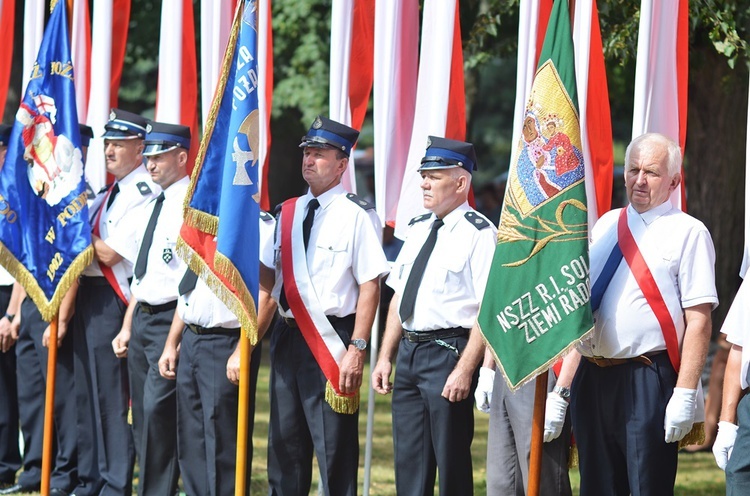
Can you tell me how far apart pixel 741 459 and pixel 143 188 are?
4.06m

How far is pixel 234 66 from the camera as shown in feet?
20.2

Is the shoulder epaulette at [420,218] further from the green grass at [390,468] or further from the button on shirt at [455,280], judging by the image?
the green grass at [390,468]

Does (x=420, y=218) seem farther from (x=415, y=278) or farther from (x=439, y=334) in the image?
(x=439, y=334)

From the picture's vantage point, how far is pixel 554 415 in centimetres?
555

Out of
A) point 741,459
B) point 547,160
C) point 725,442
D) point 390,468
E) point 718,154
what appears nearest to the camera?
point 741,459

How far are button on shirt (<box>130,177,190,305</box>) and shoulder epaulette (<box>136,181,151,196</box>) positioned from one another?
43 cm

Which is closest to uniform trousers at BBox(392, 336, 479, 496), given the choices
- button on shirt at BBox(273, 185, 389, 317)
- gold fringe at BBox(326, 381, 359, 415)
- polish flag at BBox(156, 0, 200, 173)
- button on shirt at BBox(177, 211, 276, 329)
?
gold fringe at BBox(326, 381, 359, 415)

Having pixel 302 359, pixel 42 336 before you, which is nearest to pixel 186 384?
pixel 302 359

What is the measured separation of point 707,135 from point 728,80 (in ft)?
1.83

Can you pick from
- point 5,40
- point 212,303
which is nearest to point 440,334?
point 212,303

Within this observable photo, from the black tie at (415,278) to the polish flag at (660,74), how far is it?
123 centimetres

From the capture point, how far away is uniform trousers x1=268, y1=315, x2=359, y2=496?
631 cm

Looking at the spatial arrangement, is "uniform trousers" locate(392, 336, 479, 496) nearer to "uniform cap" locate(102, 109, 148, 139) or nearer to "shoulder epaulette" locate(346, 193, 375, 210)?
"shoulder epaulette" locate(346, 193, 375, 210)

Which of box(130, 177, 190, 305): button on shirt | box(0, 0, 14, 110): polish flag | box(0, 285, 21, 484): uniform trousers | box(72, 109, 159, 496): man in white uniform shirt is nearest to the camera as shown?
Answer: box(130, 177, 190, 305): button on shirt
